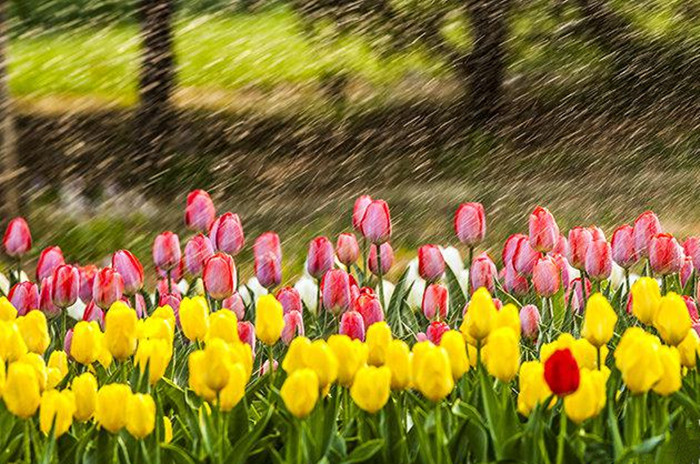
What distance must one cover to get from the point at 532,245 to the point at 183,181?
4876 millimetres

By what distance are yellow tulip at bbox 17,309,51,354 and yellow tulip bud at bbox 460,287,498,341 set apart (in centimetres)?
65

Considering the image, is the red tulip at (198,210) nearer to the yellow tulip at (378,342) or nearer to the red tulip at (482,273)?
the red tulip at (482,273)

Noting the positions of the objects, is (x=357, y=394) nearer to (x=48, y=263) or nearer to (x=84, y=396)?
(x=84, y=396)

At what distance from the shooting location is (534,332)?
243cm

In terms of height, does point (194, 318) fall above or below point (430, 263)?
above

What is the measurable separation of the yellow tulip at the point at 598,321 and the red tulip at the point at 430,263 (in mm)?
777

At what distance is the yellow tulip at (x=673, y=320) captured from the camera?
1.86 metres

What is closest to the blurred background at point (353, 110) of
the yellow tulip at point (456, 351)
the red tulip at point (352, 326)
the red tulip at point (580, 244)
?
the red tulip at point (580, 244)

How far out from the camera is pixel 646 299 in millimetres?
2008

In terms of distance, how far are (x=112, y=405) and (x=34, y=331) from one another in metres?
0.46

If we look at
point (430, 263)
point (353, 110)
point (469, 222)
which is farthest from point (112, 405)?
point (353, 110)

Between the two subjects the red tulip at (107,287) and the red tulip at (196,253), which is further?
the red tulip at (196,253)

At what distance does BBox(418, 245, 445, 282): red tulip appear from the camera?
2.64 m

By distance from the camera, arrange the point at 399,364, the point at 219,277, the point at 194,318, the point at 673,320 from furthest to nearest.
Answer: the point at 219,277 → the point at 194,318 → the point at 673,320 → the point at 399,364
